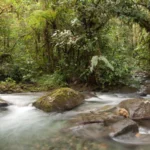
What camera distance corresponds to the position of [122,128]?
15.1 feet

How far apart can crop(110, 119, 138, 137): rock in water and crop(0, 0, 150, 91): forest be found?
3.60 meters

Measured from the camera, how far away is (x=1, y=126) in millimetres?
5566

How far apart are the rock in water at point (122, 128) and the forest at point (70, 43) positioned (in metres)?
3.60

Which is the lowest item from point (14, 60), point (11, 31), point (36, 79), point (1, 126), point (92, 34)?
point (1, 126)

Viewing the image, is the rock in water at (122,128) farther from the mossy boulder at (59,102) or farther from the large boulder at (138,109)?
the mossy boulder at (59,102)

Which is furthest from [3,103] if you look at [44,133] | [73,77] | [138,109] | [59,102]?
[138,109]

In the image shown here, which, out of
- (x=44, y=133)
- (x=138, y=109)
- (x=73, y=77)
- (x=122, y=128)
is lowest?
(x=44, y=133)

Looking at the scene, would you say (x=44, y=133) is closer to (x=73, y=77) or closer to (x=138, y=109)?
(x=138, y=109)

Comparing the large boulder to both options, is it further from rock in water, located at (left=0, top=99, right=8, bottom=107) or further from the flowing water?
rock in water, located at (left=0, top=99, right=8, bottom=107)

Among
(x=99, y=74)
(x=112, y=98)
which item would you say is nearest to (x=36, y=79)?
(x=99, y=74)

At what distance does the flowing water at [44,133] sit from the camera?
4211 millimetres

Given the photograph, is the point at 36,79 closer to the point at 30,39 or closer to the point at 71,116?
the point at 30,39

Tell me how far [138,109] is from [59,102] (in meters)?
2.16

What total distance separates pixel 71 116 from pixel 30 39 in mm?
7675
